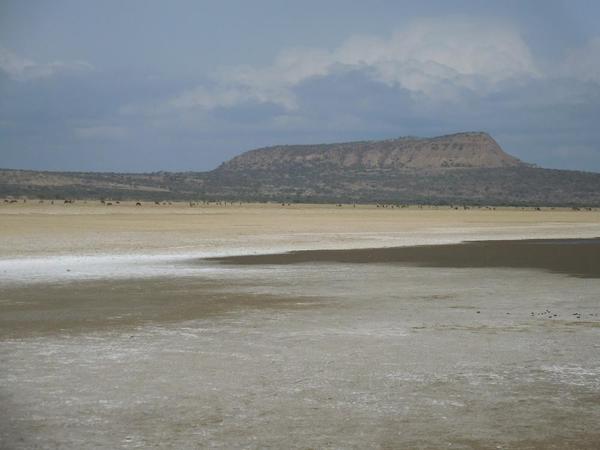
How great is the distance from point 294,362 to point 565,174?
159115 millimetres

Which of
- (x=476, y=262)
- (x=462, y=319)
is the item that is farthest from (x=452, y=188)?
(x=462, y=319)

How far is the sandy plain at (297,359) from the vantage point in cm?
687

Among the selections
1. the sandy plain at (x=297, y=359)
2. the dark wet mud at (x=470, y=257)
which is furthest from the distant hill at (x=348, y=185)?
the sandy plain at (x=297, y=359)

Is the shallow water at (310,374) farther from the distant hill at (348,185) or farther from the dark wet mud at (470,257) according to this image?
the distant hill at (348,185)

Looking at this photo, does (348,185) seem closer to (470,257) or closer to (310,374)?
(470,257)

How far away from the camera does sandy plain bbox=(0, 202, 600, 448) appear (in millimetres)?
6867

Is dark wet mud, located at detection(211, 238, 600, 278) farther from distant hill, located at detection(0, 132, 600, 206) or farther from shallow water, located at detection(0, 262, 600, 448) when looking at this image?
distant hill, located at detection(0, 132, 600, 206)

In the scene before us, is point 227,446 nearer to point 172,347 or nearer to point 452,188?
point 172,347

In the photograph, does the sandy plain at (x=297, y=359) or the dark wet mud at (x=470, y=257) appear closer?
the sandy plain at (x=297, y=359)

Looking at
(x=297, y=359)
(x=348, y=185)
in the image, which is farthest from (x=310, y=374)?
(x=348, y=185)

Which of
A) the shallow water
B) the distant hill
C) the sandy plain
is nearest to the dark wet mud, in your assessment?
the sandy plain

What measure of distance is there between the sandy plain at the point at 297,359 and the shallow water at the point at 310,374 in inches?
1.1

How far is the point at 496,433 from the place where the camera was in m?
6.79

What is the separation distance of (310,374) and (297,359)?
33.4 inches
